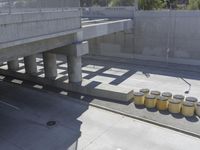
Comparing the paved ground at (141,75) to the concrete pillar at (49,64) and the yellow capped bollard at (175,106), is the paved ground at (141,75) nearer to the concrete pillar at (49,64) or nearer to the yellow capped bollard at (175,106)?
the concrete pillar at (49,64)

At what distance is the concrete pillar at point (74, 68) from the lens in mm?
19359

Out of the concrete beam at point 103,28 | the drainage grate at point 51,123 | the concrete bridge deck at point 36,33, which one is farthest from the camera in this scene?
the concrete beam at point 103,28

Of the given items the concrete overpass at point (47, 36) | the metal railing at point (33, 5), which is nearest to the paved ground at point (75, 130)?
the concrete overpass at point (47, 36)

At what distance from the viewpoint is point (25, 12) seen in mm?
13242

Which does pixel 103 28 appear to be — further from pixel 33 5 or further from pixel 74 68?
pixel 33 5

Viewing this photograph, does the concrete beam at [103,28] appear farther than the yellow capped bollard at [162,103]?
Yes

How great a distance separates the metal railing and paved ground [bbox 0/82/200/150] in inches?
259

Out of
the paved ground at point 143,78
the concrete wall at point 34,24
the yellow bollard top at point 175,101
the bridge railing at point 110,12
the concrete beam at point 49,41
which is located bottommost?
the paved ground at point 143,78

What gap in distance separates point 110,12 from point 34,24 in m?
18.9

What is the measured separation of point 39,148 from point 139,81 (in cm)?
1229

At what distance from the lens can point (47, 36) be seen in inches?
573

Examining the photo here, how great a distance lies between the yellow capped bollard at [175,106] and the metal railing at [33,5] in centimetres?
957

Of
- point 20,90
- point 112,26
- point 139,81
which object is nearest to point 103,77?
point 139,81

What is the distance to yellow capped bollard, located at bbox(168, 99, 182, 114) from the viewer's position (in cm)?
1495
